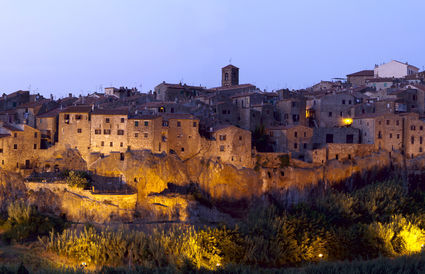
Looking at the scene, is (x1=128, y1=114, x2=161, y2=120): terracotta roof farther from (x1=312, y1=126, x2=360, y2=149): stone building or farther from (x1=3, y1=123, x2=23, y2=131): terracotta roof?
(x1=312, y1=126, x2=360, y2=149): stone building

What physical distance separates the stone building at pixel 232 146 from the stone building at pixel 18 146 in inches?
679

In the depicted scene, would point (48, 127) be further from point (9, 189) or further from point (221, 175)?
point (221, 175)

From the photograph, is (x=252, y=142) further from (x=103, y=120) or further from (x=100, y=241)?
(x=100, y=241)

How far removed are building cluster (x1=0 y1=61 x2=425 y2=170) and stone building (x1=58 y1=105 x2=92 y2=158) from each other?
0.32 feet

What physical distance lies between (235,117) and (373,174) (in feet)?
53.7

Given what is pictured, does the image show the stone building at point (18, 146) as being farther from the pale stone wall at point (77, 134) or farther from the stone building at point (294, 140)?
the stone building at point (294, 140)

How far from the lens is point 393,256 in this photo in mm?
47031

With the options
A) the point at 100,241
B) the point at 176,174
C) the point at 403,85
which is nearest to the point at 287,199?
the point at 176,174

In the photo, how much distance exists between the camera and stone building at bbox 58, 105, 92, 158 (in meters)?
55.2

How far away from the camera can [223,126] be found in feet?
193

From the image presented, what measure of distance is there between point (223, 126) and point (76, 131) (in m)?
15.0

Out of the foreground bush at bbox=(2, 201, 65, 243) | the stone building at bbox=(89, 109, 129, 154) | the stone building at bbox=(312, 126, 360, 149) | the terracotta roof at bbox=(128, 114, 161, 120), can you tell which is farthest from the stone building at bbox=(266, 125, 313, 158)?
the foreground bush at bbox=(2, 201, 65, 243)

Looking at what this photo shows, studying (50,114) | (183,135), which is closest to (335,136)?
(183,135)

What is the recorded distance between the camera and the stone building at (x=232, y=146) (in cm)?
5606
